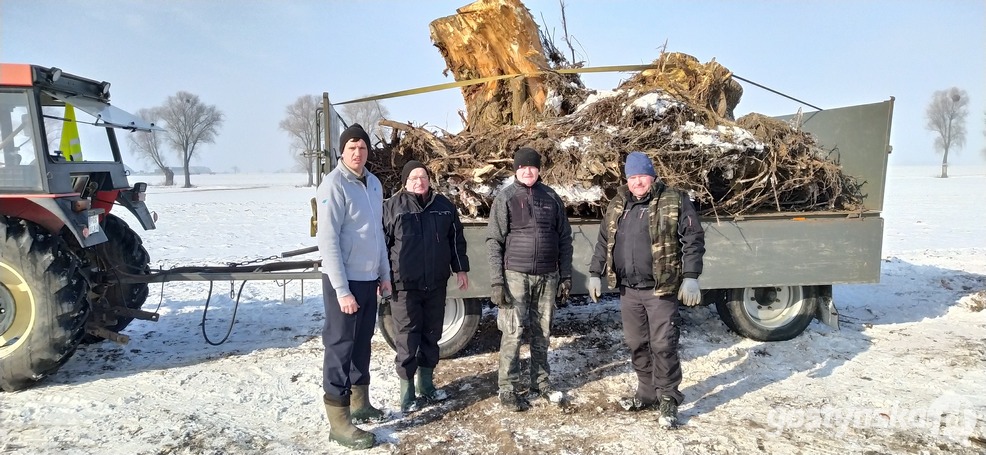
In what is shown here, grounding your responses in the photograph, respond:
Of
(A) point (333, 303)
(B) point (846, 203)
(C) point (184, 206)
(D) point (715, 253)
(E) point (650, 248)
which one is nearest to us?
(A) point (333, 303)

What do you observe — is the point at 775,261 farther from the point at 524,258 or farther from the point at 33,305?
the point at 33,305

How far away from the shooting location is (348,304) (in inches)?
115

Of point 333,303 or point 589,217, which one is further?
point 589,217

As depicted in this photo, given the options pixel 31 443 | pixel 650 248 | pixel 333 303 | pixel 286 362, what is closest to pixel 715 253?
pixel 650 248

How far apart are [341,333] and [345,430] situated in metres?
0.60

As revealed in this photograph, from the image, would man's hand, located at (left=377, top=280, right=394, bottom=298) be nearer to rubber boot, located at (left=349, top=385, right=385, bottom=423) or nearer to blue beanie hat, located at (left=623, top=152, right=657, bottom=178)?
rubber boot, located at (left=349, top=385, right=385, bottom=423)

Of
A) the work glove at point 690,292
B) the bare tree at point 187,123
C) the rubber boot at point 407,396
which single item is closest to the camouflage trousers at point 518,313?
the rubber boot at point 407,396

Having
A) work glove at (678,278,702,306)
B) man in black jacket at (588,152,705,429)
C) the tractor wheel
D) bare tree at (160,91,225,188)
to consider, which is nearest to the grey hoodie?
man in black jacket at (588,152,705,429)

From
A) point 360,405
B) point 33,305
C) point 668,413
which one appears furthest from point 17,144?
point 668,413

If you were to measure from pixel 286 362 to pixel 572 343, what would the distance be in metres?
2.56

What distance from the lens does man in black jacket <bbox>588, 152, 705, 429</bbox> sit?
3318 millimetres

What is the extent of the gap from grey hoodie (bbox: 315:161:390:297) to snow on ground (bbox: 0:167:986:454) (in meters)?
1.07

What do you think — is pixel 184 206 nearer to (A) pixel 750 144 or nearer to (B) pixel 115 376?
(B) pixel 115 376

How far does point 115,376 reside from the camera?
4.22 m
